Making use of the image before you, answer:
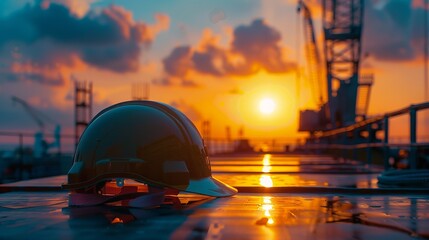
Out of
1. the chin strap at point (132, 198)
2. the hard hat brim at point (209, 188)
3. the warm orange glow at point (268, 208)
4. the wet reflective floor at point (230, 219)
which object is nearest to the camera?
the wet reflective floor at point (230, 219)

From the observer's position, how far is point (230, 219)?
511 cm

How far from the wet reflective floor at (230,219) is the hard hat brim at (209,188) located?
98mm

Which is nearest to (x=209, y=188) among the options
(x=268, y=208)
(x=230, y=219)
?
(x=268, y=208)

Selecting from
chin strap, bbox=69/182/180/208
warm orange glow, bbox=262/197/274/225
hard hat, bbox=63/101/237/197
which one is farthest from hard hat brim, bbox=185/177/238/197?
warm orange glow, bbox=262/197/274/225

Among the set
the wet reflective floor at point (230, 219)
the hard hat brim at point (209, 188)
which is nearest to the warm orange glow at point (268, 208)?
the wet reflective floor at point (230, 219)

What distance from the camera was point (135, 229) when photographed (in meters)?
4.53

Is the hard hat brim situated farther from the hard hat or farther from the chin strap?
the chin strap

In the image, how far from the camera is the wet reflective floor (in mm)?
4320

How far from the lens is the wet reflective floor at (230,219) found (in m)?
4.32

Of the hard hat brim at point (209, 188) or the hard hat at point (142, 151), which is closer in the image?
the hard hat at point (142, 151)

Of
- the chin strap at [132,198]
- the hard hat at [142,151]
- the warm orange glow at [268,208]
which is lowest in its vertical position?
the warm orange glow at [268,208]

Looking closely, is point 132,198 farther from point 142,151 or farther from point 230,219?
point 230,219

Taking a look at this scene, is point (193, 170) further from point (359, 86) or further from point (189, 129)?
point (359, 86)

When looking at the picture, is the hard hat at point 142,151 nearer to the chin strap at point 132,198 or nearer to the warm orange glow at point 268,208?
the chin strap at point 132,198
